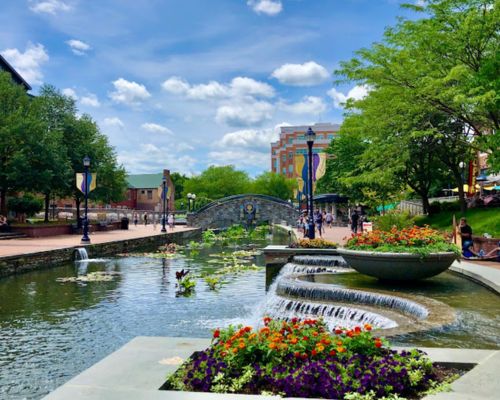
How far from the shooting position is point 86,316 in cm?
1172

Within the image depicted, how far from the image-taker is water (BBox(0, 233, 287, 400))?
791 cm

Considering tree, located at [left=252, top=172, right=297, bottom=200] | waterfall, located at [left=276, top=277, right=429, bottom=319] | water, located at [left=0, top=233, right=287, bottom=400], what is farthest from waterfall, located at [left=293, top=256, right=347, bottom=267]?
tree, located at [left=252, top=172, right=297, bottom=200]

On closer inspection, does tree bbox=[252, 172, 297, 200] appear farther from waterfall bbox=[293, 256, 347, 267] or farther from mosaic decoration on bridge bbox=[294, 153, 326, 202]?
waterfall bbox=[293, 256, 347, 267]

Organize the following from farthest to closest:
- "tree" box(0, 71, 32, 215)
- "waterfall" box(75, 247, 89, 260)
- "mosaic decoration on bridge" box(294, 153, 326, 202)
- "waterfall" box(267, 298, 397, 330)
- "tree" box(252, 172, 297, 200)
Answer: "tree" box(252, 172, 297, 200) → "tree" box(0, 71, 32, 215) → "waterfall" box(75, 247, 89, 260) → "mosaic decoration on bridge" box(294, 153, 326, 202) → "waterfall" box(267, 298, 397, 330)

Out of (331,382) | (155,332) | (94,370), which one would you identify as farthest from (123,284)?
(331,382)

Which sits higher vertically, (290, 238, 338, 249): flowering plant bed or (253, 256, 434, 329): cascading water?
(290, 238, 338, 249): flowering plant bed

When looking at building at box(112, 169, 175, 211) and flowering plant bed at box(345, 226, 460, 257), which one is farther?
building at box(112, 169, 175, 211)

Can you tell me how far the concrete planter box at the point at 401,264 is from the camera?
37.1ft

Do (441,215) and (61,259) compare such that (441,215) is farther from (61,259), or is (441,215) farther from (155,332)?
(155,332)

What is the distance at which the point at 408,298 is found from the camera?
9953mm

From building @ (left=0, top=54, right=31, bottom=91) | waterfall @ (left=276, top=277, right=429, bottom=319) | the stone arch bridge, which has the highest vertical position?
building @ (left=0, top=54, right=31, bottom=91)

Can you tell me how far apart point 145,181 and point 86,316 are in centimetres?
10885

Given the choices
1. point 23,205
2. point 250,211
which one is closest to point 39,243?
point 23,205

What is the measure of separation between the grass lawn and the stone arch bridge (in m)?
37.3
